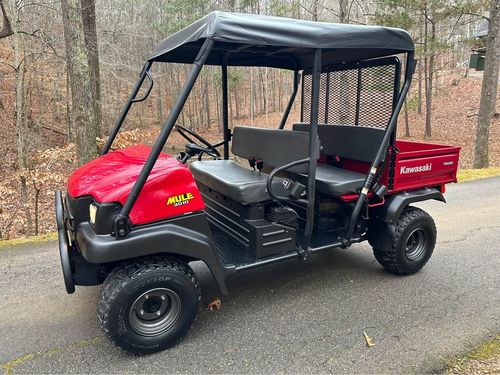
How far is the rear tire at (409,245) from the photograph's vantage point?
3318mm

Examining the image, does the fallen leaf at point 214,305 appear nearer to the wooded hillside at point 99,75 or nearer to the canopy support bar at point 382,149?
the canopy support bar at point 382,149

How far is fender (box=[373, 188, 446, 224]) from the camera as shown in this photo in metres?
3.22

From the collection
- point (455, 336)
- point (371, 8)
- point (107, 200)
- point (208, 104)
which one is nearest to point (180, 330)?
point (107, 200)

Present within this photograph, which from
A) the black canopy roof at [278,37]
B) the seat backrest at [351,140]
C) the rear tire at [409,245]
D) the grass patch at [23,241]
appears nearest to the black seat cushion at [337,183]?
the seat backrest at [351,140]

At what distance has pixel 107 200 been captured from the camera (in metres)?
2.26

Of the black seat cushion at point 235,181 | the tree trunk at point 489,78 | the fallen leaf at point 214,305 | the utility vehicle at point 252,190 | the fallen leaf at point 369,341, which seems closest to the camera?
the utility vehicle at point 252,190

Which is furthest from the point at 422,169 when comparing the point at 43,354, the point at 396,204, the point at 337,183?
the point at 43,354

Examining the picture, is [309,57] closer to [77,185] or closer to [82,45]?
[77,185]

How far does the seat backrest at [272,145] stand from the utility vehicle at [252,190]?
0.6 inches

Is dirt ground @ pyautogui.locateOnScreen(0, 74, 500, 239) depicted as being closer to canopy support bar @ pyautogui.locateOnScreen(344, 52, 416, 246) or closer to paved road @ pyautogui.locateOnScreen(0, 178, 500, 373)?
paved road @ pyautogui.locateOnScreen(0, 178, 500, 373)

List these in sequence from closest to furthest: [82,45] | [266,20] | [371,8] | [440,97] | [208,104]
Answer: [266,20], [82,45], [371,8], [440,97], [208,104]

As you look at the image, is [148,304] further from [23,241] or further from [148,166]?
[23,241]

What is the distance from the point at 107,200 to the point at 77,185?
434mm

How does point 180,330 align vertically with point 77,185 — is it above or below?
below
